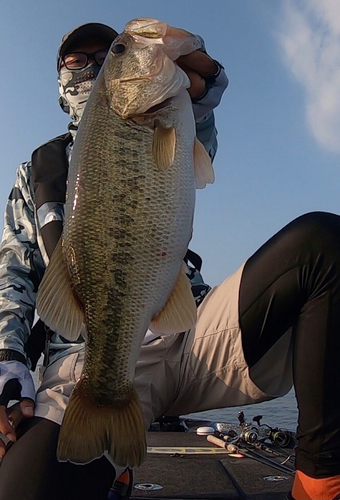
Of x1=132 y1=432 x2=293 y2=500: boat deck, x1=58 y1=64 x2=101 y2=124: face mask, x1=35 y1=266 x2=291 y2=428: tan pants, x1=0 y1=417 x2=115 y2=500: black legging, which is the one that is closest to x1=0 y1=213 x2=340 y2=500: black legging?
x1=0 y1=417 x2=115 y2=500: black legging

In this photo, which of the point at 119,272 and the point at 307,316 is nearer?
the point at 119,272

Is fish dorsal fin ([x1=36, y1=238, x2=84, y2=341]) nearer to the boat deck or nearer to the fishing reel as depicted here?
the boat deck

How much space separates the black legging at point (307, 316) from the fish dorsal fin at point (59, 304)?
0.75 m

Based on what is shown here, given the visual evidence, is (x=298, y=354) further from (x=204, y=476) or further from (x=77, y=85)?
(x=77, y=85)

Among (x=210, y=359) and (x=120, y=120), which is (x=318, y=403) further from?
(x=120, y=120)

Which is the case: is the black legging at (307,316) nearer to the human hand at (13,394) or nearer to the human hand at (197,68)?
the human hand at (197,68)

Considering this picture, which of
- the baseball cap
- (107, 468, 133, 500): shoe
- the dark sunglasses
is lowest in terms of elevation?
(107, 468, 133, 500): shoe

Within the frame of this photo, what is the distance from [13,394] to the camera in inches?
86.8

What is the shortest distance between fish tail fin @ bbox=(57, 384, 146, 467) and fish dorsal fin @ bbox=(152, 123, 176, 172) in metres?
0.83

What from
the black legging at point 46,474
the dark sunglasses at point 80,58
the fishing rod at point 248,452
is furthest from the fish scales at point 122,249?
the fishing rod at point 248,452

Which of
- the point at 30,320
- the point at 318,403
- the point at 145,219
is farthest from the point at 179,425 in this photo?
the point at 145,219

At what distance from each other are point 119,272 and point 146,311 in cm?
16

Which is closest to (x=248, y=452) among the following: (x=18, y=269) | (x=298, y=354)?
(x=298, y=354)

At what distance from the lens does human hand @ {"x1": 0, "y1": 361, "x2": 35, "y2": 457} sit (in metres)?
2.12
